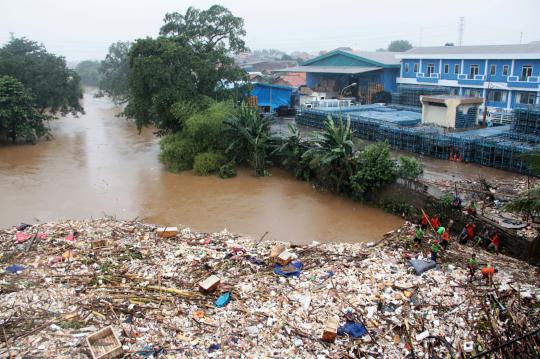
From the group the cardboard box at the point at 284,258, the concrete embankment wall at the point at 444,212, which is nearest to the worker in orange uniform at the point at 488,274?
the concrete embankment wall at the point at 444,212

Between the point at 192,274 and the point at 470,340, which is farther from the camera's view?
the point at 192,274

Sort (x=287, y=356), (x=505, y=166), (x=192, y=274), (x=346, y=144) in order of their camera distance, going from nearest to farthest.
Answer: (x=287, y=356) < (x=192, y=274) < (x=346, y=144) < (x=505, y=166)

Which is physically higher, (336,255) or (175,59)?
(175,59)

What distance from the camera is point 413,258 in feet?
32.7

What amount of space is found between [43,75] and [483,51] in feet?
86.4

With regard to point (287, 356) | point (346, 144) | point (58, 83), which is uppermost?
point (58, 83)

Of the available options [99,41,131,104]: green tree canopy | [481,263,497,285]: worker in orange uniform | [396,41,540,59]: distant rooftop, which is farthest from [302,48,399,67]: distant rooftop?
[481,263,497,285]: worker in orange uniform

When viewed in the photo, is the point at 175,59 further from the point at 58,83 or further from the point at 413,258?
the point at 413,258

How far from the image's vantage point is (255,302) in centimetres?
834

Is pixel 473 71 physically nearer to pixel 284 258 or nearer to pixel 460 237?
pixel 460 237

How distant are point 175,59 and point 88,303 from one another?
49.1 feet

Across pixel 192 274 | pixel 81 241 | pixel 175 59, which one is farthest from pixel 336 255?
pixel 175 59

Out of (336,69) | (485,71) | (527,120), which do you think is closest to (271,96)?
(336,69)

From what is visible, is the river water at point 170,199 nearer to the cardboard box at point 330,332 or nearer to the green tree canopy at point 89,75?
the cardboard box at point 330,332
